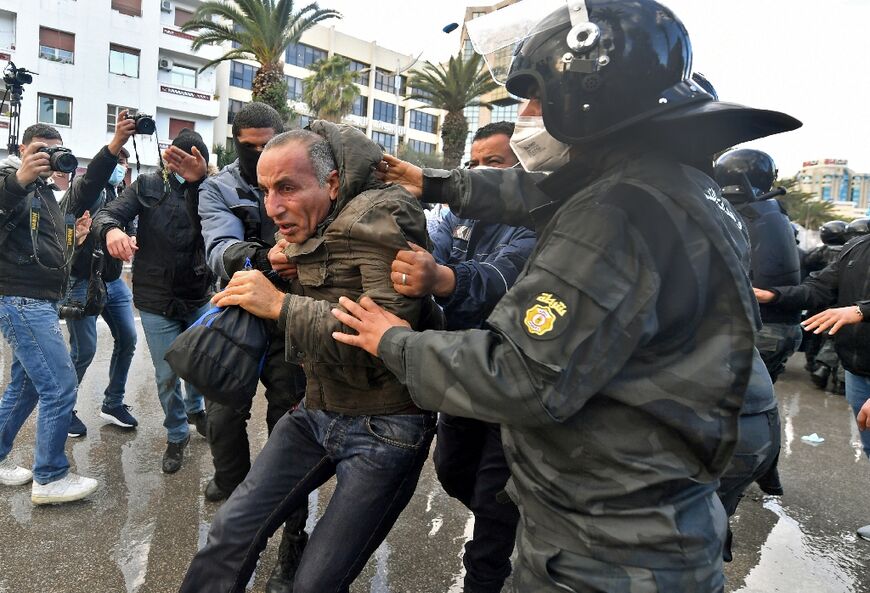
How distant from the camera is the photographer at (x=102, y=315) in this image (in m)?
4.03

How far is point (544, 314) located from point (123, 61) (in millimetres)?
35024

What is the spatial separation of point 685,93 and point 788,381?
25.0 ft

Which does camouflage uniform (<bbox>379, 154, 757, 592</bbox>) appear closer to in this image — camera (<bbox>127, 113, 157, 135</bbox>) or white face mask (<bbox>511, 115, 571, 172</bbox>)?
white face mask (<bbox>511, 115, 571, 172</bbox>)

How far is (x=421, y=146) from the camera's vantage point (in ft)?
172

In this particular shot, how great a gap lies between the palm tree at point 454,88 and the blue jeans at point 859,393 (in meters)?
21.6

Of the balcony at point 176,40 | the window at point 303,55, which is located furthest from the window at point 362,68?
the balcony at point 176,40

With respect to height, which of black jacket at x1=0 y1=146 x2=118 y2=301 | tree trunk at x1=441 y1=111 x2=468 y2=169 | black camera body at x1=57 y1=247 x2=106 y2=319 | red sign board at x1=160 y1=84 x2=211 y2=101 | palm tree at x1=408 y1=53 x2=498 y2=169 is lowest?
black camera body at x1=57 y1=247 x2=106 y2=319

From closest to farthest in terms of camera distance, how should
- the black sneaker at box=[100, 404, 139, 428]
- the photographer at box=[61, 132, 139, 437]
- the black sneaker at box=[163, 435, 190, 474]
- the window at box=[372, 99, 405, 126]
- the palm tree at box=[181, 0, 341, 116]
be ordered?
the black sneaker at box=[163, 435, 190, 474] → the photographer at box=[61, 132, 139, 437] → the black sneaker at box=[100, 404, 139, 428] → the palm tree at box=[181, 0, 341, 116] → the window at box=[372, 99, 405, 126]

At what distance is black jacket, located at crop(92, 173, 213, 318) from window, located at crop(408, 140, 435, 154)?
157 feet

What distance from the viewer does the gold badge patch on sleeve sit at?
1200mm

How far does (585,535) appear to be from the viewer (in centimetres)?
136

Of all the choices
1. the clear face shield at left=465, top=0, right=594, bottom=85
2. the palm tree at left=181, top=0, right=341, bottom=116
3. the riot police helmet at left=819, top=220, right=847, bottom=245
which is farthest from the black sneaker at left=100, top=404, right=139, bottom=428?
the palm tree at left=181, top=0, right=341, bottom=116

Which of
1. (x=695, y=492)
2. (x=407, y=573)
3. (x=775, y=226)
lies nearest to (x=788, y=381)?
(x=775, y=226)

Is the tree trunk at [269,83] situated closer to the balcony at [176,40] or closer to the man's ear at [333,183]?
the balcony at [176,40]
